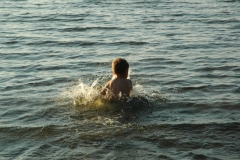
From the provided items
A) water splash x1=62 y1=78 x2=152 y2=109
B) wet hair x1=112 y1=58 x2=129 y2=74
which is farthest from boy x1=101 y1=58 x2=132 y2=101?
water splash x1=62 y1=78 x2=152 y2=109

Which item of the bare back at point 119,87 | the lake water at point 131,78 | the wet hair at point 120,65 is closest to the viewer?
the lake water at point 131,78

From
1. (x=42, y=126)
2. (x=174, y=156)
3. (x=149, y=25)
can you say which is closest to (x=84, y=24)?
(x=149, y=25)

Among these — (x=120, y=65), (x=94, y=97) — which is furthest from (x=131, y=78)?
(x=120, y=65)

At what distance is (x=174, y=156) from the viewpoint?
5.97m

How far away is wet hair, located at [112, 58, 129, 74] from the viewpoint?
8258mm

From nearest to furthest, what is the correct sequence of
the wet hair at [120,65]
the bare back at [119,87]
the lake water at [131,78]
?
the lake water at [131,78] → the wet hair at [120,65] → the bare back at [119,87]

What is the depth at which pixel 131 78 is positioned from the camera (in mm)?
10531

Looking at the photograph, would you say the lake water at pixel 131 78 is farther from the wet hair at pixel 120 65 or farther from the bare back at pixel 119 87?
the wet hair at pixel 120 65

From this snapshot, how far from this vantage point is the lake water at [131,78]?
6395mm

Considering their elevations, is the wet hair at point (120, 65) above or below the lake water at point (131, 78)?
above

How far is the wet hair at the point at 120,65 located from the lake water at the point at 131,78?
0.67 metres

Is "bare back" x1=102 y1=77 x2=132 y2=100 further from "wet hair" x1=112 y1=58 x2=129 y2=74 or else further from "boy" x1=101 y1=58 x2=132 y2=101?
"wet hair" x1=112 y1=58 x2=129 y2=74

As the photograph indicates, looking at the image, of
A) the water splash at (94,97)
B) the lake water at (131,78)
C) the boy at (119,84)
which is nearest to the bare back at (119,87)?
the boy at (119,84)

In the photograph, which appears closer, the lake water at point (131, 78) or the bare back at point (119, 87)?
the lake water at point (131, 78)
